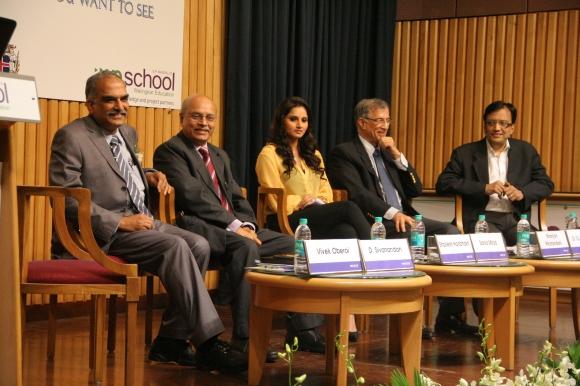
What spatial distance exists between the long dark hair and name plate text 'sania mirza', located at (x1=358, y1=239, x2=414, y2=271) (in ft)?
5.70

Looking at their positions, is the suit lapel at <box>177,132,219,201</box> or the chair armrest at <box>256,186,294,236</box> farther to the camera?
the chair armrest at <box>256,186,294,236</box>

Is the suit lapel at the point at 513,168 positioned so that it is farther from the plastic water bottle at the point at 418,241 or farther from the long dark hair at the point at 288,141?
the plastic water bottle at the point at 418,241

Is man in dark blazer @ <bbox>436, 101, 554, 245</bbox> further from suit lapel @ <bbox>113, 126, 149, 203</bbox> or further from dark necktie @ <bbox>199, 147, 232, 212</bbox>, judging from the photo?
suit lapel @ <bbox>113, 126, 149, 203</bbox>

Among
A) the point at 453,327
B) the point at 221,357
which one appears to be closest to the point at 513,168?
the point at 453,327

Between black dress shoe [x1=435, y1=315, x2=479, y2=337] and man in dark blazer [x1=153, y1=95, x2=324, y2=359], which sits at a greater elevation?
man in dark blazer [x1=153, y1=95, x2=324, y2=359]

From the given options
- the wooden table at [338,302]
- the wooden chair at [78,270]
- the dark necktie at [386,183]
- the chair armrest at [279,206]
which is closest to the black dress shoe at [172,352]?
the wooden table at [338,302]

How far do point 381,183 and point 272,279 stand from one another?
7.53 feet

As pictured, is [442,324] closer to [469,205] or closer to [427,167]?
[469,205]

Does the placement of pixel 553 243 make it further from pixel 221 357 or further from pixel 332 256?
pixel 221 357

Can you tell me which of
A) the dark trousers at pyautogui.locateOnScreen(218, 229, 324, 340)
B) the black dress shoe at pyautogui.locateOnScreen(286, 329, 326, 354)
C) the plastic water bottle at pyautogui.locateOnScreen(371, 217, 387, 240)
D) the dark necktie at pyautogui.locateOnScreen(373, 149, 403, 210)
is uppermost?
the dark necktie at pyautogui.locateOnScreen(373, 149, 403, 210)

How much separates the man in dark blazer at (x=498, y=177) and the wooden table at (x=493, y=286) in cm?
162

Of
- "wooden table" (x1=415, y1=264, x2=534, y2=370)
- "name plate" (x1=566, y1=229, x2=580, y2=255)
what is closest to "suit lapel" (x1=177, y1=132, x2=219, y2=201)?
"wooden table" (x1=415, y1=264, x2=534, y2=370)

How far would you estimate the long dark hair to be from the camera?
525cm

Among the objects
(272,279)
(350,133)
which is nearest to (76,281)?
(272,279)
